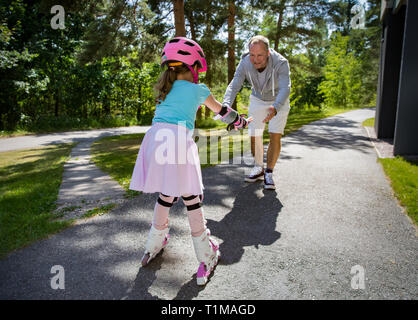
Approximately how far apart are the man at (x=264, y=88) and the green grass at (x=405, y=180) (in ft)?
5.69

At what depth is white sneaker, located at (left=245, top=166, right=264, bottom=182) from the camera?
5137 mm

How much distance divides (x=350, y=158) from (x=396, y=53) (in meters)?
4.54

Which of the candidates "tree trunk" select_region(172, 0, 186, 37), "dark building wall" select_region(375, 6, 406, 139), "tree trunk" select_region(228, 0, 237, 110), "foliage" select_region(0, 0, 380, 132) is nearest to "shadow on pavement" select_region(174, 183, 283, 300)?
"dark building wall" select_region(375, 6, 406, 139)

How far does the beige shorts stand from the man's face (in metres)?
0.63

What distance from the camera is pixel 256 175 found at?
17.0ft

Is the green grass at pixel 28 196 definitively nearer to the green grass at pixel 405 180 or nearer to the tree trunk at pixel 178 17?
the green grass at pixel 405 180

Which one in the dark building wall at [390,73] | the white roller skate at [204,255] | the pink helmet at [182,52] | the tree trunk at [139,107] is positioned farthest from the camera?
the tree trunk at [139,107]

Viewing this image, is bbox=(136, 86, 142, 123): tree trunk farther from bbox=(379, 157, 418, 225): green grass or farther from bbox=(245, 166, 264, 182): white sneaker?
bbox=(379, 157, 418, 225): green grass

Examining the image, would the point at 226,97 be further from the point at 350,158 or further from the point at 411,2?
the point at 411,2

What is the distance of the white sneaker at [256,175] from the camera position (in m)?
5.14

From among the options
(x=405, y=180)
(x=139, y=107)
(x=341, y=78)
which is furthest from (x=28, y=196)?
(x=341, y=78)

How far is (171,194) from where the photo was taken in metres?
2.42
